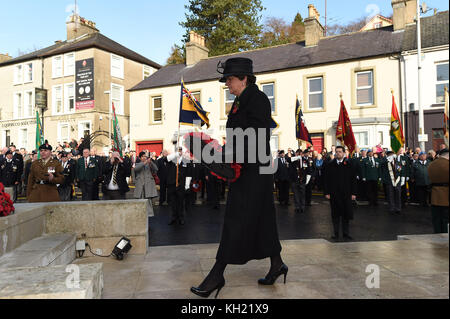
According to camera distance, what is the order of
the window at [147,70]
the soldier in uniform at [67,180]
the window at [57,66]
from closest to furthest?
the soldier in uniform at [67,180] < the window at [57,66] < the window at [147,70]

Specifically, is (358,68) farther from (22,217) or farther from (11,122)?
(11,122)

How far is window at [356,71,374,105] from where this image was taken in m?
19.5

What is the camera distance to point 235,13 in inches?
1337

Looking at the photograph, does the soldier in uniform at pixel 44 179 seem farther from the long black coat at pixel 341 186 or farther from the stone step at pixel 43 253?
the long black coat at pixel 341 186

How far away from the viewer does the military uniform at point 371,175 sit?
12648mm

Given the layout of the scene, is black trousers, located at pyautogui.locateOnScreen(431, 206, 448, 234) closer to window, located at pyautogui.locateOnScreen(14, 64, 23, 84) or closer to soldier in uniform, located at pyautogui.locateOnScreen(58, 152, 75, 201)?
soldier in uniform, located at pyautogui.locateOnScreen(58, 152, 75, 201)

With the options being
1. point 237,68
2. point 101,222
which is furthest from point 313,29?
point 237,68

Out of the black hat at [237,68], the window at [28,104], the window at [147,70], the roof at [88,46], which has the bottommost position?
the black hat at [237,68]

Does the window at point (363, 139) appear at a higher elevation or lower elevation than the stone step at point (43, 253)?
higher

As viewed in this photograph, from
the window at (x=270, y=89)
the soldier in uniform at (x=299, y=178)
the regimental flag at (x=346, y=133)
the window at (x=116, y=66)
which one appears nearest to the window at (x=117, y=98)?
the window at (x=116, y=66)

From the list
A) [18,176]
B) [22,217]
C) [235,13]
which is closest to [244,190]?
[22,217]

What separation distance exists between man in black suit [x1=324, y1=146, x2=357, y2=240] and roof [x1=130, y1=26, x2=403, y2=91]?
11741mm

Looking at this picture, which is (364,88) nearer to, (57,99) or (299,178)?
(299,178)
